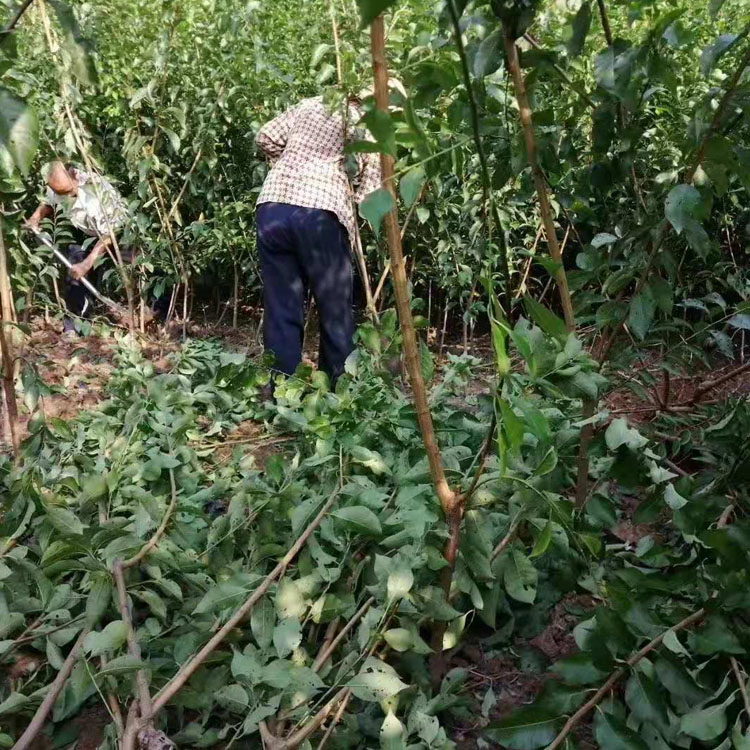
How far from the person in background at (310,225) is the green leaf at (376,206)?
228 centimetres

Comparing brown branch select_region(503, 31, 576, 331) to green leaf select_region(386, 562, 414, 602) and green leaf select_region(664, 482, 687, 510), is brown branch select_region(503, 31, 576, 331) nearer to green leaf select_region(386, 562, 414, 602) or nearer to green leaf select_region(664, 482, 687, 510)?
green leaf select_region(664, 482, 687, 510)

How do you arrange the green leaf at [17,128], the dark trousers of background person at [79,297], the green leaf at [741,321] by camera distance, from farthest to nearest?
the dark trousers of background person at [79,297], the green leaf at [741,321], the green leaf at [17,128]

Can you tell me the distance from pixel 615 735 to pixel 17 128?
1.11 metres

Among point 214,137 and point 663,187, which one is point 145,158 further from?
point 663,187

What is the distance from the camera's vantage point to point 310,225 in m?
3.10

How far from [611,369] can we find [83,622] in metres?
1.19

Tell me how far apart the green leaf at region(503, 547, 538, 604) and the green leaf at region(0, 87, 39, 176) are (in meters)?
0.96

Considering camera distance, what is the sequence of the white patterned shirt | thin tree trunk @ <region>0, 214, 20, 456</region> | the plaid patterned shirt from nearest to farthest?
1. thin tree trunk @ <region>0, 214, 20, 456</region>
2. the plaid patterned shirt
3. the white patterned shirt

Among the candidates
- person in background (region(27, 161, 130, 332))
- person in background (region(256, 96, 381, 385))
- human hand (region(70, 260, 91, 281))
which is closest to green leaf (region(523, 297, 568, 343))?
person in background (region(256, 96, 381, 385))

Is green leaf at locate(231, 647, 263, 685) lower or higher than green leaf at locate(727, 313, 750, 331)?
lower

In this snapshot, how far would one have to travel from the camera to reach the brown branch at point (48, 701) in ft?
3.61

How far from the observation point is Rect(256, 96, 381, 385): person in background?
10.2ft

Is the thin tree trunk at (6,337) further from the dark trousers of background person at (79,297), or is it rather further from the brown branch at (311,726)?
the dark trousers of background person at (79,297)

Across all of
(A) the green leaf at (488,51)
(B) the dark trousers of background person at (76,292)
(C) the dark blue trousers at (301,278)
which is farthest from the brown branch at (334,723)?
(B) the dark trousers of background person at (76,292)
